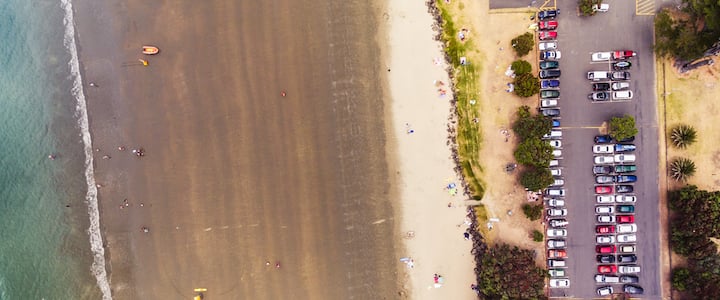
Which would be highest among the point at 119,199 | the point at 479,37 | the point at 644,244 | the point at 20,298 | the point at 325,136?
the point at 479,37

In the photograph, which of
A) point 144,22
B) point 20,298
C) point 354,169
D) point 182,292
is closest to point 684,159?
point 354,169

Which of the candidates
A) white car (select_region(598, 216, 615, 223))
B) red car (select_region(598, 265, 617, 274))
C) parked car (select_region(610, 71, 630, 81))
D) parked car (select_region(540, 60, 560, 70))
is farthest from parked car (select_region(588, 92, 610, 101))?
red car (select_region(598, 265, 617, 274))

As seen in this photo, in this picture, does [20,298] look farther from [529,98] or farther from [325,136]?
[529,98]

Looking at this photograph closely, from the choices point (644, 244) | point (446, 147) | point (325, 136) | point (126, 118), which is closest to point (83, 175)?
point (126, 118)

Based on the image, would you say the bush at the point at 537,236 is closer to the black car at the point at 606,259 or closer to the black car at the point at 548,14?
the black car at the point at 606,259

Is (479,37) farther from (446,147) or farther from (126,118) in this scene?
(126,118)

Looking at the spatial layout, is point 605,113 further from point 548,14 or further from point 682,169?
point 548,14

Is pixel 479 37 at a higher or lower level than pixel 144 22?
lower

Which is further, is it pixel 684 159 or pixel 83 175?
pixel 83 175
